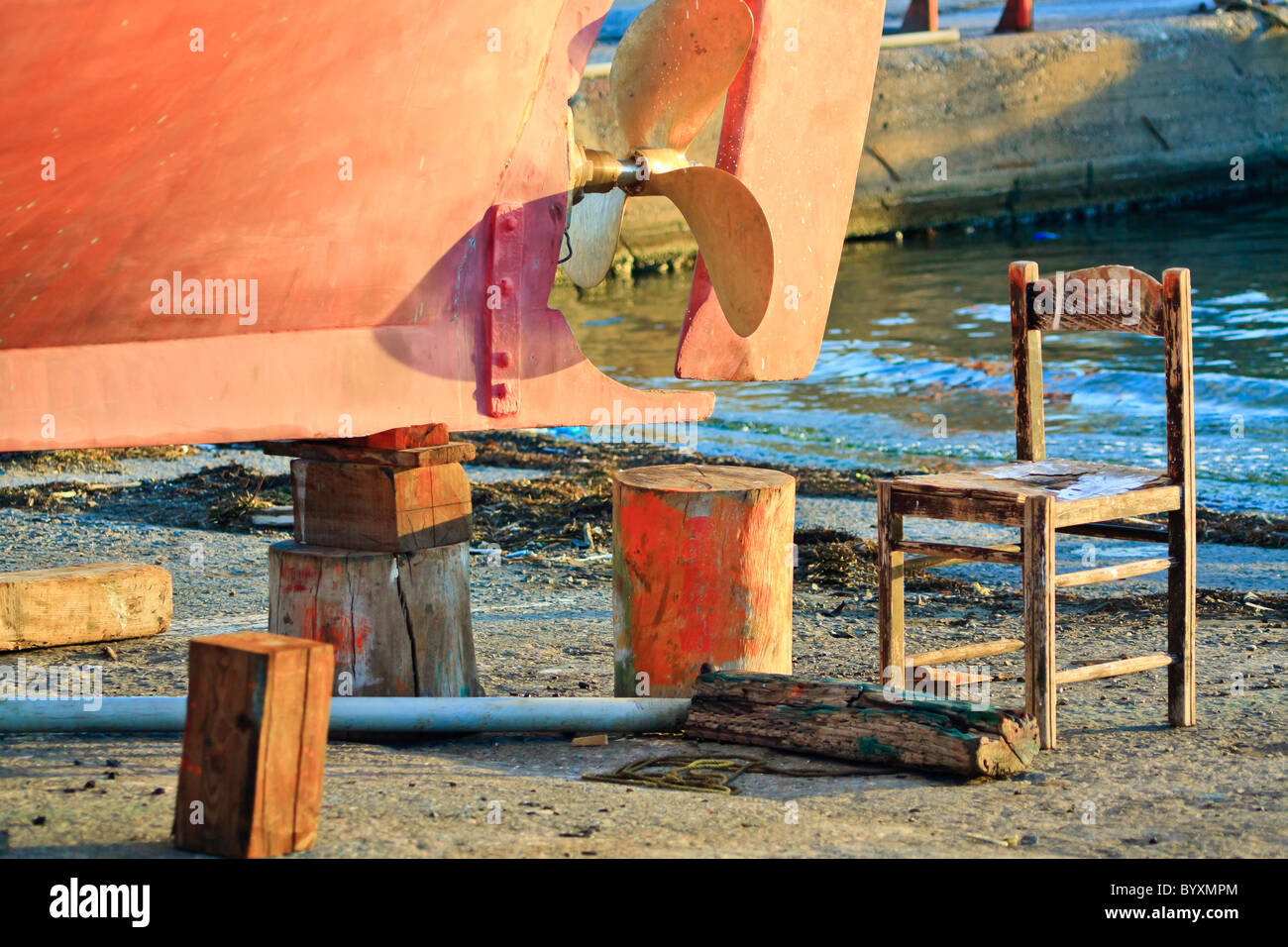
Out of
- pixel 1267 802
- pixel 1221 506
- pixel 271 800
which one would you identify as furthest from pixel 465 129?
pixel 1221 506

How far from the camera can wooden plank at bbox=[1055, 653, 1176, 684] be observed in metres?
4.26

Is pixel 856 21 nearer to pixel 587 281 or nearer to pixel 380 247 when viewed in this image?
pixel 587 281

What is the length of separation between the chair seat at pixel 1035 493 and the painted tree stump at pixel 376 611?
134cm

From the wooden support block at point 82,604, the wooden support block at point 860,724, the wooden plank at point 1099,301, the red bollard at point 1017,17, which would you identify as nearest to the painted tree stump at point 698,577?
the wooden support block at point 860,724

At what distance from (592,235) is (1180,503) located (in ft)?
7.08

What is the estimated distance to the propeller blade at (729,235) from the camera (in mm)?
4645

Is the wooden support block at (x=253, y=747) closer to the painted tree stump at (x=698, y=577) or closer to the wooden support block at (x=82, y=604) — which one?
the painted tree stump at (x=698, y=577)

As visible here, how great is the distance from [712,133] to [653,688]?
20359 mm

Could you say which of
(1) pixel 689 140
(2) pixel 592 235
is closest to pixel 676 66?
(1) pixel 689 140

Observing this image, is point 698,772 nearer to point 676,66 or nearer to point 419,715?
point 419,715

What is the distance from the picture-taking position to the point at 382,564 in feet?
14.3

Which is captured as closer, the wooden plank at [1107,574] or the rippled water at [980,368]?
the wooden plank at [1107,574]

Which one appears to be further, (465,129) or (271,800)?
(465,129)

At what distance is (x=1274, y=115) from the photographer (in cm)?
2800
